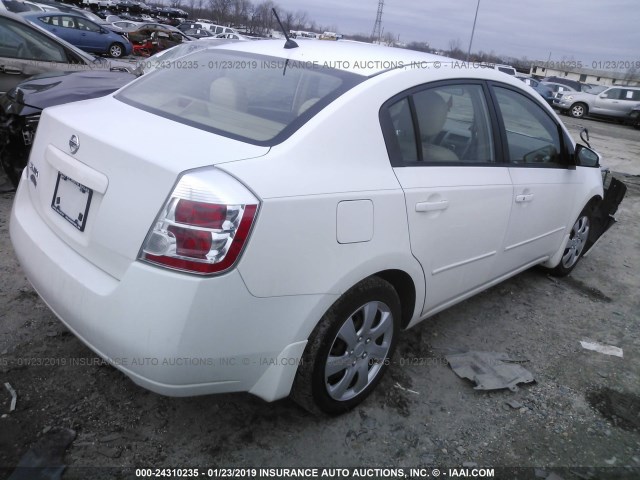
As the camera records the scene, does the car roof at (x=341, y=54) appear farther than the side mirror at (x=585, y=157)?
No

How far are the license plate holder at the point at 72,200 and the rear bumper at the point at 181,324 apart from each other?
129 millimetres

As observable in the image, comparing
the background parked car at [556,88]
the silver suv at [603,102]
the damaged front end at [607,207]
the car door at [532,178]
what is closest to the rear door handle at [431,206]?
the car door at [532,178]

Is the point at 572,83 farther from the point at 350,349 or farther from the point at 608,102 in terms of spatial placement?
the point at 350,349

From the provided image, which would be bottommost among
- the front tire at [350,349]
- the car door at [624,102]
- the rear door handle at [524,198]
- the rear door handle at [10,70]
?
the front tire at [350,349]

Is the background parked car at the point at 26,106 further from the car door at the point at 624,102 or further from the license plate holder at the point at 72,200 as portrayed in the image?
the car door at the point at 624,102

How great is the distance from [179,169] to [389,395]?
5.46 feet

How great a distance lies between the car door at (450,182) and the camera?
2383 mm

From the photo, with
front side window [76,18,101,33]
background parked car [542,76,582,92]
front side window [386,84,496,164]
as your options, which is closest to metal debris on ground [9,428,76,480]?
front side window [386,84,496,164]

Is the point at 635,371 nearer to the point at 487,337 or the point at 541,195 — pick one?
the point at 487,337

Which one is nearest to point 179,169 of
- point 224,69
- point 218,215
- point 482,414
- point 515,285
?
point 218,215

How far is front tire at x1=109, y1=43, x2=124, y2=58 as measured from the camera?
20.1 meters

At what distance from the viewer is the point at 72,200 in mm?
2059

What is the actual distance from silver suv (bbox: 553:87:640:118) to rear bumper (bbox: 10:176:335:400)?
25.8 metres

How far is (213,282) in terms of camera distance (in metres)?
1.70
